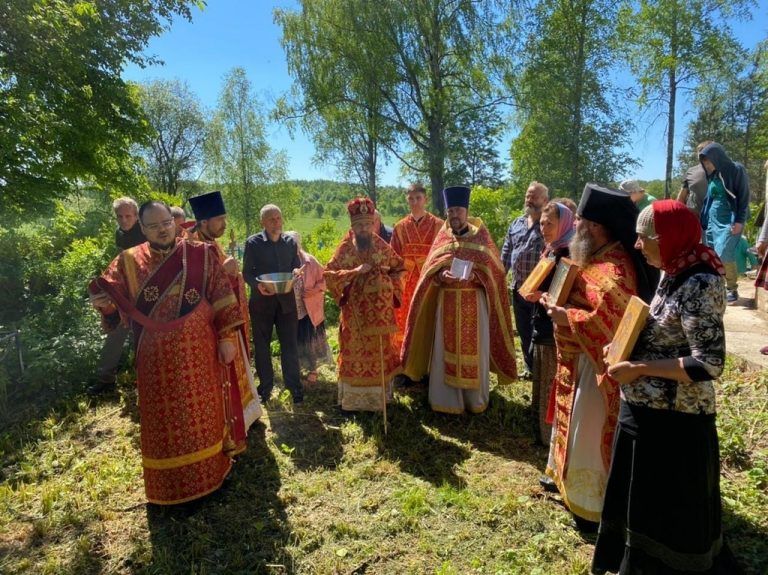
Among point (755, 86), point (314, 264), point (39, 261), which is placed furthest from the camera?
point (755, 86)

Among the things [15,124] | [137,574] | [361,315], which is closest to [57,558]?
[137,574]

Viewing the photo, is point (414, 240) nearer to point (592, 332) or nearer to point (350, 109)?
point (592, 332)

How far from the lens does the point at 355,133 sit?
779 inches

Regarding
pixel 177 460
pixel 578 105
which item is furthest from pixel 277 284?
pixel 578 105

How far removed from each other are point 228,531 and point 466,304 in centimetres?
294

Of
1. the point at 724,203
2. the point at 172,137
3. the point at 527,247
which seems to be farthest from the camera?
the point at 172,137

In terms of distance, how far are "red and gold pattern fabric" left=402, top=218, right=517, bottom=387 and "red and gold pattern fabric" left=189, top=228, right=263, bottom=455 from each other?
168 centimetres

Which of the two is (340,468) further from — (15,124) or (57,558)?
(15,124)

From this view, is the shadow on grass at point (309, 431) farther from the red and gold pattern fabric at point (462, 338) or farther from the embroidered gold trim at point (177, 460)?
the red and gold pattern fabric at point (462, 338)

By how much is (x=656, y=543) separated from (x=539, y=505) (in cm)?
125

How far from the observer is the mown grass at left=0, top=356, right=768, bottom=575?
126 inches

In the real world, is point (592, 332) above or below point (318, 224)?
below

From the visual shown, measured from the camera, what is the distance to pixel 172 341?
345 cm

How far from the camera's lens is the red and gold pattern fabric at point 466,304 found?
5.08 m
